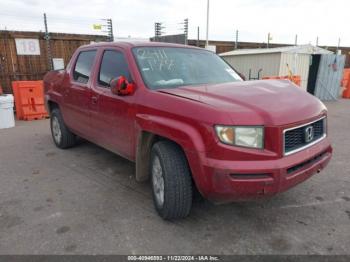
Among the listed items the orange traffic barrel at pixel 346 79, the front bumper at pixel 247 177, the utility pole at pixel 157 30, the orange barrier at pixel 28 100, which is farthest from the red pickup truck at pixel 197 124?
the orange traffic barrel at pixel 346 79

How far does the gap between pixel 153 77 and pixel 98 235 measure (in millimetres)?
1757

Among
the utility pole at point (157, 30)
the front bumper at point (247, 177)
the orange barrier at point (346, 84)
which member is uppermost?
the utility pole at point (157, 30)

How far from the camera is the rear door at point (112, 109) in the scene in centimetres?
335

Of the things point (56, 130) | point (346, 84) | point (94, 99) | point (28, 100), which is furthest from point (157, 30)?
point (94, 99)

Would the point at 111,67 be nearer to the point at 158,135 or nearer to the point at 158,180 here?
the point at 158,135

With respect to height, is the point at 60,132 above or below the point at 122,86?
below

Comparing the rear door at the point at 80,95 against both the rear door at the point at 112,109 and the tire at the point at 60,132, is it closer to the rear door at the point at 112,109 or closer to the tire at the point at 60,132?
the rear door at the point at 112,109

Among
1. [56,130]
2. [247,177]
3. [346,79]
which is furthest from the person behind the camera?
[346,79]

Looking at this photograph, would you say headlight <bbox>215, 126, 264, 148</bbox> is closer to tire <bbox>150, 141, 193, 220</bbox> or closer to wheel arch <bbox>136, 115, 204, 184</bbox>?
wheel arch <bbox>136, 115, 204, 184</bbox>

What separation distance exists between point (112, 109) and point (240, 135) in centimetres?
180

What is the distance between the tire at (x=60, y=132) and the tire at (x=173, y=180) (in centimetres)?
303

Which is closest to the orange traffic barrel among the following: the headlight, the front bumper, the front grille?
the front grille

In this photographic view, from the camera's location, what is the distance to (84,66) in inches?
175

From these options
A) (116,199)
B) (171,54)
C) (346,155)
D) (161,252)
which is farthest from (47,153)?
(346,155)
